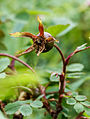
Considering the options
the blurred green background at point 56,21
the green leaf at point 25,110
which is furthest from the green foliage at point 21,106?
the blurred green background at point 56,21

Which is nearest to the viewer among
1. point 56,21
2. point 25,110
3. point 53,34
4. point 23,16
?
point 25,110

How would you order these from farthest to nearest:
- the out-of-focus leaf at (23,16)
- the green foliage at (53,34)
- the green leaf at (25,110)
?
the out-of-focus leaf at (23,16), the green foliage at (53,34), the green leaf at (25,110)

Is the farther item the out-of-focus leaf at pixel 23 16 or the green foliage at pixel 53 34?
the out-of-focus leaf at pixel 23 16

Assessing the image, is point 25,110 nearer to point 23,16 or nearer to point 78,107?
point 78,107

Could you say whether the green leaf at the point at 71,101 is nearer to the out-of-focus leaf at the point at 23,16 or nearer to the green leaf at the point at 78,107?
the green leaf at the point at 78,107

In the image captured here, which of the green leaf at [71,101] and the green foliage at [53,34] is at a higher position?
the green foliage at [53,34]

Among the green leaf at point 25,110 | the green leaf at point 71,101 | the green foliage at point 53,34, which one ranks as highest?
the green foliage at point 53,34

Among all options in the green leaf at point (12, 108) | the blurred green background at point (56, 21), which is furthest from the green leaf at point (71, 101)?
the blurred green background at point (56, 21)

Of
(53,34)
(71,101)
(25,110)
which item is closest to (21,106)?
(25,110)

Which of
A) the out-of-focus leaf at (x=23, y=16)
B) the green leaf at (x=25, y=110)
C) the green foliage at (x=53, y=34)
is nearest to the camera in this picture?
the green leaf at (x=25, y=110)

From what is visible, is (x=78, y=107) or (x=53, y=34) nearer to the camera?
(x=78, y=107)
